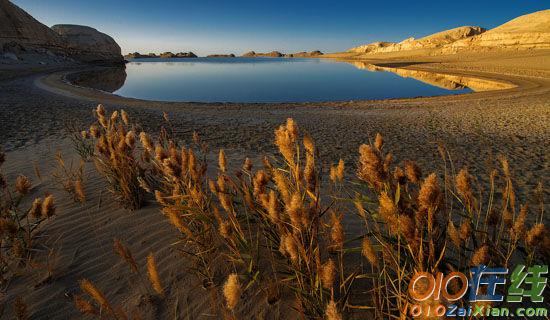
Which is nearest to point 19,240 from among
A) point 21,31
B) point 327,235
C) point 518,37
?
point 327,235

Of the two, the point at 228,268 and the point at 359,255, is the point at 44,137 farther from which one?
the point at 359,255

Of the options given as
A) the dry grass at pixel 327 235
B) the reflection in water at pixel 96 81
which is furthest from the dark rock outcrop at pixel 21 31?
the dry grass at pixel 327 235

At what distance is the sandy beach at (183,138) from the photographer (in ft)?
8.18

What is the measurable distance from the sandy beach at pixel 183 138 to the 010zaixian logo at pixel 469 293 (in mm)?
1001

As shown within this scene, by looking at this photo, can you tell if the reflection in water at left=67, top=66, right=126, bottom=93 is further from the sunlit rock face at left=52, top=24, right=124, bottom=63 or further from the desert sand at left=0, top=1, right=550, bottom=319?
the sunlit rock face at left=52, top=24, right=124, bottom=63

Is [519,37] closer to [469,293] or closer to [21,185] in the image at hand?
[469,293]

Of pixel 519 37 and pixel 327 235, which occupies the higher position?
pixel 519 37

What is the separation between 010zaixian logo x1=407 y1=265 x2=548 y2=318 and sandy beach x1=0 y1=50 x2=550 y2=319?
1001 millimetres

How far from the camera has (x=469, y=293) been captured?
5.24 ft

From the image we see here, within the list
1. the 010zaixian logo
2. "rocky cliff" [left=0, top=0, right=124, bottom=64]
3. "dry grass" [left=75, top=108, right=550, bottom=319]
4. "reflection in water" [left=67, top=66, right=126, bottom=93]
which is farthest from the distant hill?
"rocky cliff" [left=0, top=0, right=124, bottom=64]

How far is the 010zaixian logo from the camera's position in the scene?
1.03 m

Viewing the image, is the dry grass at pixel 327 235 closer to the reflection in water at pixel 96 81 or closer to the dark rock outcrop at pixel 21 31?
the reflection in water at pixel 96 81

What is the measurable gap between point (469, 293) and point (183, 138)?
8.50 m

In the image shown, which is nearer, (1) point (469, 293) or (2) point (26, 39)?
(1) point (469, 293)
